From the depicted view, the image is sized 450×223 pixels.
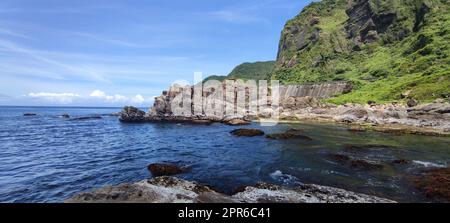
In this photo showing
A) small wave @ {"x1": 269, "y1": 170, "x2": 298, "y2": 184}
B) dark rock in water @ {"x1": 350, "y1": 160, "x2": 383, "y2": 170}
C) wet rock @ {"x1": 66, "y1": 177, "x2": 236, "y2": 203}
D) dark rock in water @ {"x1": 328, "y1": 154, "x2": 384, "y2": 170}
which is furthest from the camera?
dark rock in water @ {"x1": 328, "y1": 154, "x2": 384, "y2": 170}

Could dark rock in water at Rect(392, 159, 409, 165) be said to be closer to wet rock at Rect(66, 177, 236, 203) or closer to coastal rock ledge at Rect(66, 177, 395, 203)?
coastal rock ledge at Rect(66, 177, 395, 203)

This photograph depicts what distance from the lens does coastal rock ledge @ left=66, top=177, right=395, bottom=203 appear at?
13.0m

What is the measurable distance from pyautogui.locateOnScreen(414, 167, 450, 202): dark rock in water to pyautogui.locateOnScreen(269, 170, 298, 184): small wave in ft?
26.7

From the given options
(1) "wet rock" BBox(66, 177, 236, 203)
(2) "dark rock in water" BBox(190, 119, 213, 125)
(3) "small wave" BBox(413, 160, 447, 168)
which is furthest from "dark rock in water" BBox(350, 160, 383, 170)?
(2) "dark rock in water" BBox(190, 119, 213, 125)

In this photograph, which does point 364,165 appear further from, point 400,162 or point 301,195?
point 301,195

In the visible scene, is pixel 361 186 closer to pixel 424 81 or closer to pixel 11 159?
pixel 11 159

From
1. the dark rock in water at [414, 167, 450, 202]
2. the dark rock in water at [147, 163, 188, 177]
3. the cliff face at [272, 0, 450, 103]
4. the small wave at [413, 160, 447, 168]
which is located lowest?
the dark rock in water at [147, 163, 188, 177]

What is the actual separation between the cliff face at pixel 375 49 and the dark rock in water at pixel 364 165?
52.4m

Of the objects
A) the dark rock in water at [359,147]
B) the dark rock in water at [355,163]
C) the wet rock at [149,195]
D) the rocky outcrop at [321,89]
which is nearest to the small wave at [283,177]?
the wet rock at [149,195]

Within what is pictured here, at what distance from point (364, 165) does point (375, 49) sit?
129980 mm

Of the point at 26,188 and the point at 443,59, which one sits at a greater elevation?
the point at 443,59

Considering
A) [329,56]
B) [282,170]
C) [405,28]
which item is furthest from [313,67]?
[282,170]
